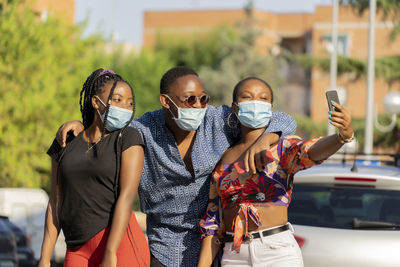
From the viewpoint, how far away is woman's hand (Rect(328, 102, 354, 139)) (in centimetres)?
360

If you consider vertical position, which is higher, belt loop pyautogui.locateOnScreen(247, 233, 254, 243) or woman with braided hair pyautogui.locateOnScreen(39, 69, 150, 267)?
woman with braided hair pyautogui.locateOnScreen(39, 69, 150, 267)

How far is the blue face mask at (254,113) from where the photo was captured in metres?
4.19

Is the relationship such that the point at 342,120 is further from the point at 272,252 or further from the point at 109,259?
the point at 109,259

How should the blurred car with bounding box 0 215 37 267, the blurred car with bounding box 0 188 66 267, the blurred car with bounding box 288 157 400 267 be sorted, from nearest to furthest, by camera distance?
the blurred car with bounding box 288 157 400 267 → the blurred car with bounding box 0 215 37 267 → the blurred car with bounding box 0 188 66 267

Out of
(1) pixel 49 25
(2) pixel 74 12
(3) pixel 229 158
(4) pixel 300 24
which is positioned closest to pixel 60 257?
(3) pixel 229 158

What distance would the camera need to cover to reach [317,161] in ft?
12.6

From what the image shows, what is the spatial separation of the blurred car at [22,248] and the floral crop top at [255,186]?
524 cm

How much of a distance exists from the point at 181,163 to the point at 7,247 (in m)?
5.07

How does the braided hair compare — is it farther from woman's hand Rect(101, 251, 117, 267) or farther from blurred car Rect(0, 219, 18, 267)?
blurred car Rect(0, 219, 18, 267)

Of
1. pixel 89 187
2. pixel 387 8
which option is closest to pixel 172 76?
pixel 89 187

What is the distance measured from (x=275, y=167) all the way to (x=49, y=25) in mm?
16044

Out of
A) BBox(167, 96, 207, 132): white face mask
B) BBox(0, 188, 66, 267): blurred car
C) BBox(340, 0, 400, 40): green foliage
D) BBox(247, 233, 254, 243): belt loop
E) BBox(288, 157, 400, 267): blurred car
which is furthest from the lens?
BBox(340, 0, 400, 40): green foliage

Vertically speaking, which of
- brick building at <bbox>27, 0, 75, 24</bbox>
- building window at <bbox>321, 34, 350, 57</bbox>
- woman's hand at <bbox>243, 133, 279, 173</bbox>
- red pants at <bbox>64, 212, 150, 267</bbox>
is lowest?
building window at <bbox>321, 34, 350, 57</bbox>

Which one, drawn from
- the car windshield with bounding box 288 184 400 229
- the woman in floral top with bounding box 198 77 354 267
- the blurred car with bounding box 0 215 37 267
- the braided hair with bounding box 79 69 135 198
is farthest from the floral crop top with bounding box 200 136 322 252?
the blurred car with bounding box 0 215 37 267
